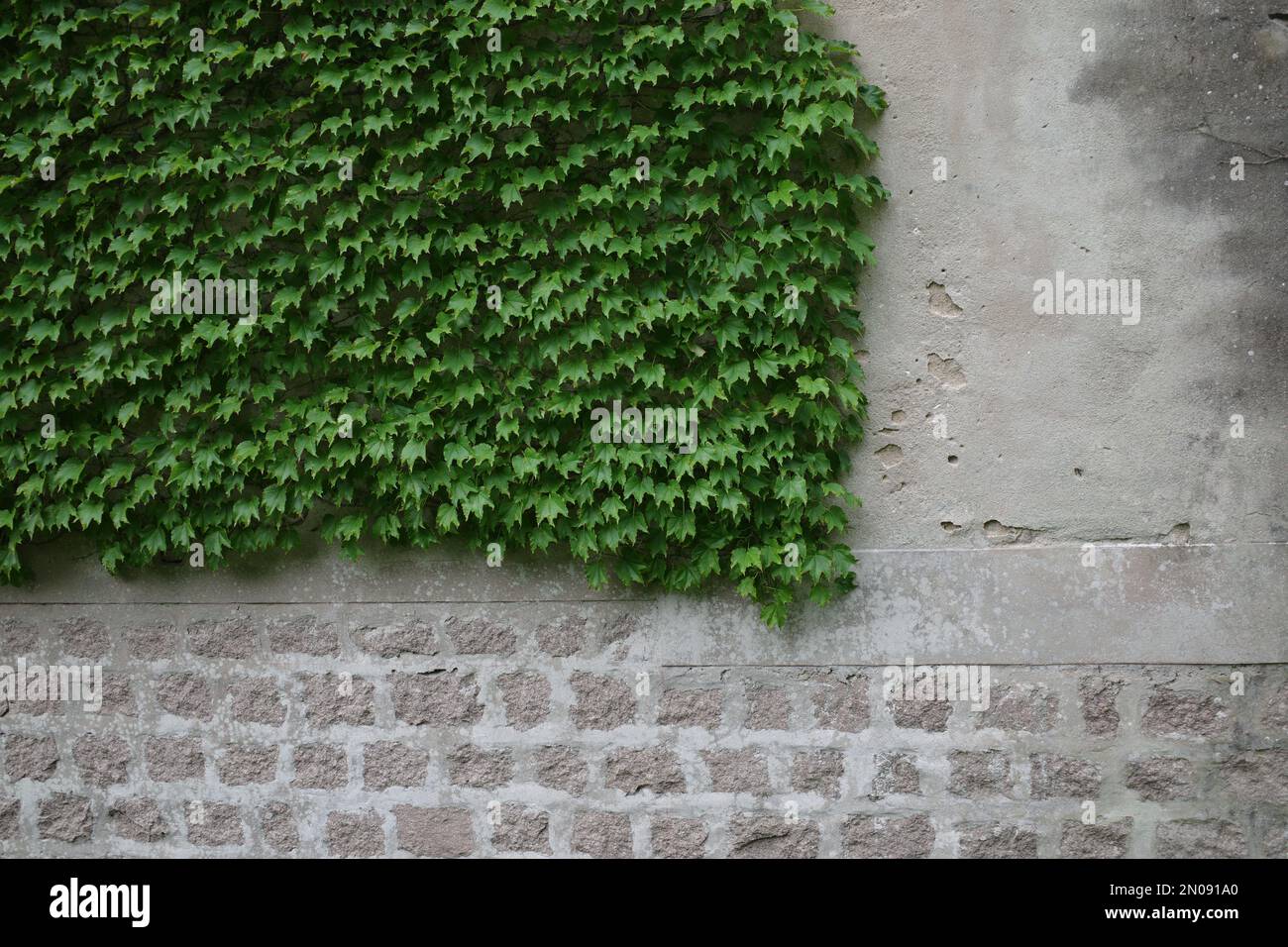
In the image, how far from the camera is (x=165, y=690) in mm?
3500

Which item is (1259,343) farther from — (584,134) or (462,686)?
(462,686)

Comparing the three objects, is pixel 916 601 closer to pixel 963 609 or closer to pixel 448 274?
pixel 963 609

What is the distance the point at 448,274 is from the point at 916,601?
1925 millimetres

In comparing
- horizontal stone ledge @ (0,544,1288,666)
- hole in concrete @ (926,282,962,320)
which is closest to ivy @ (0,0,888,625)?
horizontal stone ledge @ (0,544,1288,666)

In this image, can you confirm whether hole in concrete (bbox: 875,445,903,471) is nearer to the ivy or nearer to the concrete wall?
the concrete wall

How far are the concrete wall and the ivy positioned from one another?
23 centimetres

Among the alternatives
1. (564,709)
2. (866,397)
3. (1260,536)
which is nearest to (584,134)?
(866,397)

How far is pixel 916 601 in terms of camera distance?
333 cm

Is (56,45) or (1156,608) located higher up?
(56,45)

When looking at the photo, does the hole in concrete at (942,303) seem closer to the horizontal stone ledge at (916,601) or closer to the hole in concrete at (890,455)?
the hole in concrete at (890,455)

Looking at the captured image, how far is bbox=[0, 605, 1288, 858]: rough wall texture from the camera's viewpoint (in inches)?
128

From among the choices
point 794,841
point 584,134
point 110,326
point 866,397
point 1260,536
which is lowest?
point 794,841

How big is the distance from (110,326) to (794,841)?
2914 millimetres

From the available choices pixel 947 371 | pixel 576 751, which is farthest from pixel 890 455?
pixel 576 751
